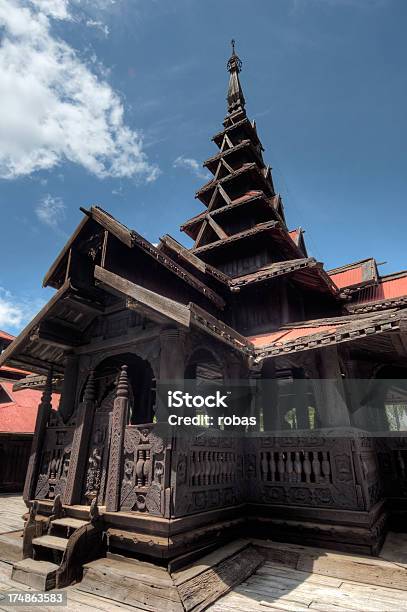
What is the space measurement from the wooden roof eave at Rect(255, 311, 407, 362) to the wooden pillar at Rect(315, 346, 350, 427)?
1.29 m

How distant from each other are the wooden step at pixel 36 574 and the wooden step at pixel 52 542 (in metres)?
0.23

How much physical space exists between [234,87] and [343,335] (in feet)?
67.6

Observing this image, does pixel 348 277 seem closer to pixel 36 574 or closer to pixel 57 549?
pixel 57 549

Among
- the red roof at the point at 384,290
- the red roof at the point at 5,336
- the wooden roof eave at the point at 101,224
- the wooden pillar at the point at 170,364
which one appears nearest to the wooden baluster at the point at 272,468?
the wooden pillar at the point at 170,364

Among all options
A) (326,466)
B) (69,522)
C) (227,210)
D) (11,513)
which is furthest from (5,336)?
(326,466)

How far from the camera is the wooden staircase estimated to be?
5043mm

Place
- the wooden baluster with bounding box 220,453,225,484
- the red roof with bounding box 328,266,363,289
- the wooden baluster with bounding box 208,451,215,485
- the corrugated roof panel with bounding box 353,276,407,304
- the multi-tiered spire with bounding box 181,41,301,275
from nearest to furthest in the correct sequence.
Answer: the wooden baluster with bounding box 208,451,215,485 < the wooden baluster with bounding box 220,453,225,484 < the corrugated roof panel with bounding box 353,276,407,304 < the multi-tiered spire with bounding box 181,41,301,275 < the red roof with bounding box 328,266,363,289

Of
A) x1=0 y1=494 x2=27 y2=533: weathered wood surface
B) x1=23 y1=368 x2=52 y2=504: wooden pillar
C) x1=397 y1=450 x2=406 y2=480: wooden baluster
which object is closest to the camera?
x1=23 y1=368 x2=52 y2=504: wooden pillar

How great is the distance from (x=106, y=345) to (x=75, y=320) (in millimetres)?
1352

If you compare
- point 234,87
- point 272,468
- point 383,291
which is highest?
point 234,87

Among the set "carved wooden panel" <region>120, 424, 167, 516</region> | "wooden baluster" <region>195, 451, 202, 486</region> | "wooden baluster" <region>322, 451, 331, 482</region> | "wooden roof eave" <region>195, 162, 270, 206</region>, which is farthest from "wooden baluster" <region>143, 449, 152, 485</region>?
"wooden roof eave" <region>195, 162, 270, 206</region>

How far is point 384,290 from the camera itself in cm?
1251

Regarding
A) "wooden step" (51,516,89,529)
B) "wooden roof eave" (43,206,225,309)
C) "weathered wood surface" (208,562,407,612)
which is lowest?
"weathered wood surface" (208,562,407,612)

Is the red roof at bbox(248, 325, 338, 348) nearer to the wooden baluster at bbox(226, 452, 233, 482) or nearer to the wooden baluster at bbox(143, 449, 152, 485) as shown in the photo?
the wooden baluster at bbox(226, 452, 233, 482)
